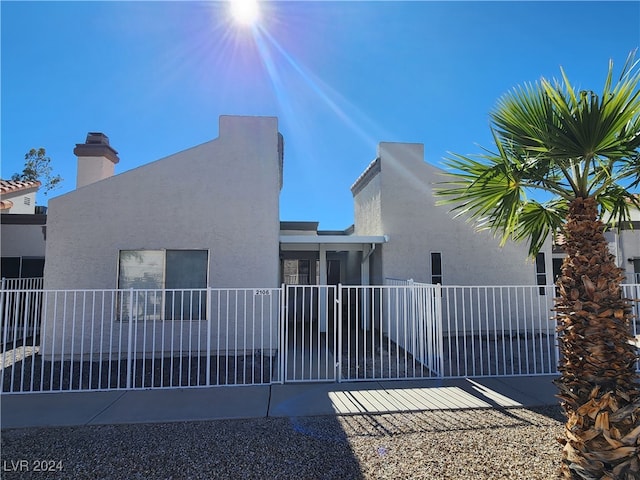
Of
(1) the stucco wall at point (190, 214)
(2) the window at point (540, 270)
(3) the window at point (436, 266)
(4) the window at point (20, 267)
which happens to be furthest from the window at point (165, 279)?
(2) the window at point (540, 270)

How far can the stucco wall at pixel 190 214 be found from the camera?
8.12 m

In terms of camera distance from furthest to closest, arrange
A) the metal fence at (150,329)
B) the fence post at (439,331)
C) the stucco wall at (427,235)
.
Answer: the stucco wall at (427,235) < the metal fence at (150,329) < the fence post at (439,331)

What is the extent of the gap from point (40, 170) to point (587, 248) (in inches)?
1321

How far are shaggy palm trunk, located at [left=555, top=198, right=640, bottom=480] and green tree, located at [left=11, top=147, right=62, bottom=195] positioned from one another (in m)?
32.6

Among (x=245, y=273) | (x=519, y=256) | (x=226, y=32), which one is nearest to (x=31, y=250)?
(x=245, y=273)

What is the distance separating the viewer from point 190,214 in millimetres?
8391

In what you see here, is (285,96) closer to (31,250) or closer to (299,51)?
(299,51)

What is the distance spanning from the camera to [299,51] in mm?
8312

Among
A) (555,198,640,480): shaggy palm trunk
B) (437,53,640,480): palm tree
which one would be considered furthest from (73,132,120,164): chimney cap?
(555,198,640,480): shaggy palm trunk

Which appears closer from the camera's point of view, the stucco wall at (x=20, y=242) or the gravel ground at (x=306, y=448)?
the gravel ground at (x=306, y=448)

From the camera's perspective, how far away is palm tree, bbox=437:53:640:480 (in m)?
2.88

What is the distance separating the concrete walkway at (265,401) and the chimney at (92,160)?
606cm

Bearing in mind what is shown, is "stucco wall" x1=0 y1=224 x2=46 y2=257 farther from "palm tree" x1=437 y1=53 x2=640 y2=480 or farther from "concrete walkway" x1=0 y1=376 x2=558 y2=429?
"palm tree" x1=437 y1=53 x2=640 y2=480

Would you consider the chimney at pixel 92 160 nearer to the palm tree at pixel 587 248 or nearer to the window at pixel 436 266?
the window at pixel 436 266
